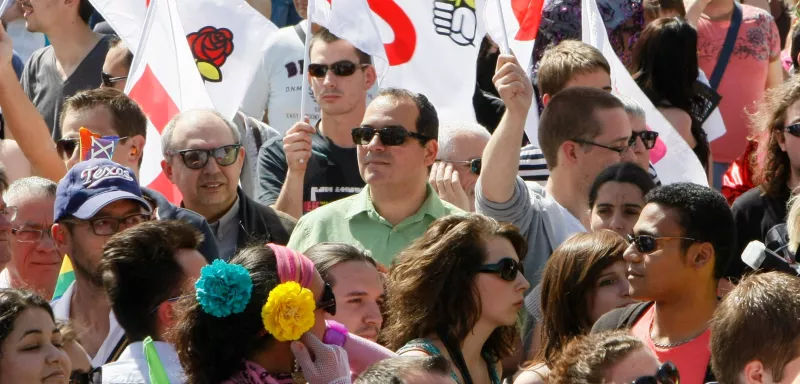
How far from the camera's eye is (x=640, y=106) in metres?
6.77

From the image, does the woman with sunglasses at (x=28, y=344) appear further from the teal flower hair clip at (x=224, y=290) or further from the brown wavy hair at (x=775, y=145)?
the brown wavy hair at (x=775, y=145)

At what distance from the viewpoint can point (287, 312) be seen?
3.68m

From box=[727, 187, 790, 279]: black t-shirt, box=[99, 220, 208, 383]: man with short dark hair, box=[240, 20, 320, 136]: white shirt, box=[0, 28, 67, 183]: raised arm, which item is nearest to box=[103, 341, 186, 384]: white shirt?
box=[99, 220, 208, 383]: man with short dark hair

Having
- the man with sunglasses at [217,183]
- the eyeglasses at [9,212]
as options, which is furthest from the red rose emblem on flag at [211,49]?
the eyeglasses at [9,212]

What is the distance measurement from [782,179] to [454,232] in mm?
1957

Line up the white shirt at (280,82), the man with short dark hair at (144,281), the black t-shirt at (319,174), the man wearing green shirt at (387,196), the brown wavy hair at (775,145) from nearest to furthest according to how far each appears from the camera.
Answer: the man with short dark hair at (144,281) → the man wearing green shirt at (387,196) → the brown wavy hair at (775,145) → the black t-shirt at (319,174) → the white shirt at (280,82)

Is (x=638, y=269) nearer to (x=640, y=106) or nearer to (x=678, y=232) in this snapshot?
(x=678, y=232)

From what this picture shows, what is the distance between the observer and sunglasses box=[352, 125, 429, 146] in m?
5.99

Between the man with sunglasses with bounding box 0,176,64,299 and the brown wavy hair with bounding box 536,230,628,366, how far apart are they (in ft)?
6.67

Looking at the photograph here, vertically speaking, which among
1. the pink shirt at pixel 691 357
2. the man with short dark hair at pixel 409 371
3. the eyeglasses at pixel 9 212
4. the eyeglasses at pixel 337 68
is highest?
the eyeglasses at pixel 337 68

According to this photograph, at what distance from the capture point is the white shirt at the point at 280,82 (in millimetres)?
7988

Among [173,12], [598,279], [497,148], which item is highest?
[173,12]

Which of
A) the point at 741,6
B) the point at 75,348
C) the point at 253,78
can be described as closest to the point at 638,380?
the point at 75,348

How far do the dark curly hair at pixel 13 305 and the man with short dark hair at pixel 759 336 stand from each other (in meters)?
2.03
